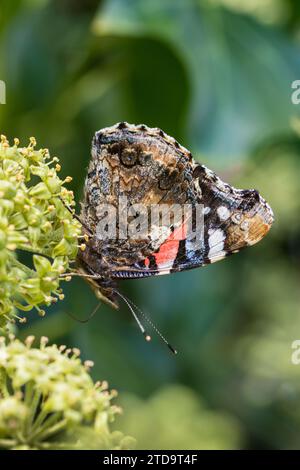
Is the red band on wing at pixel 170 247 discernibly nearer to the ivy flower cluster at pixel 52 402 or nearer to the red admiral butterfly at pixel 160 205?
the red admiral butterfly at pixel 160 205

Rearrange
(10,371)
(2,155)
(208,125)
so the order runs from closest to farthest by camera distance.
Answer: (10,371), (2,155), (208,125)

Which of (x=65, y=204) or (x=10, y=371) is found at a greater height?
(x=65, y=204)

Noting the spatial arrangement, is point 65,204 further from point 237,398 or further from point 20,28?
point 237,398

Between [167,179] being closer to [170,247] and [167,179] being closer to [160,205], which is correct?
[160,205]

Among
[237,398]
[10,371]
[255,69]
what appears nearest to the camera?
[10,371]

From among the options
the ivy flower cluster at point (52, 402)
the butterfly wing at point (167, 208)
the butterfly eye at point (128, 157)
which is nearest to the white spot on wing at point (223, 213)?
the butterfly wing at point (167, 208)

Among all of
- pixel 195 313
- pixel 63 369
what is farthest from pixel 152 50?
pixel 63 369
